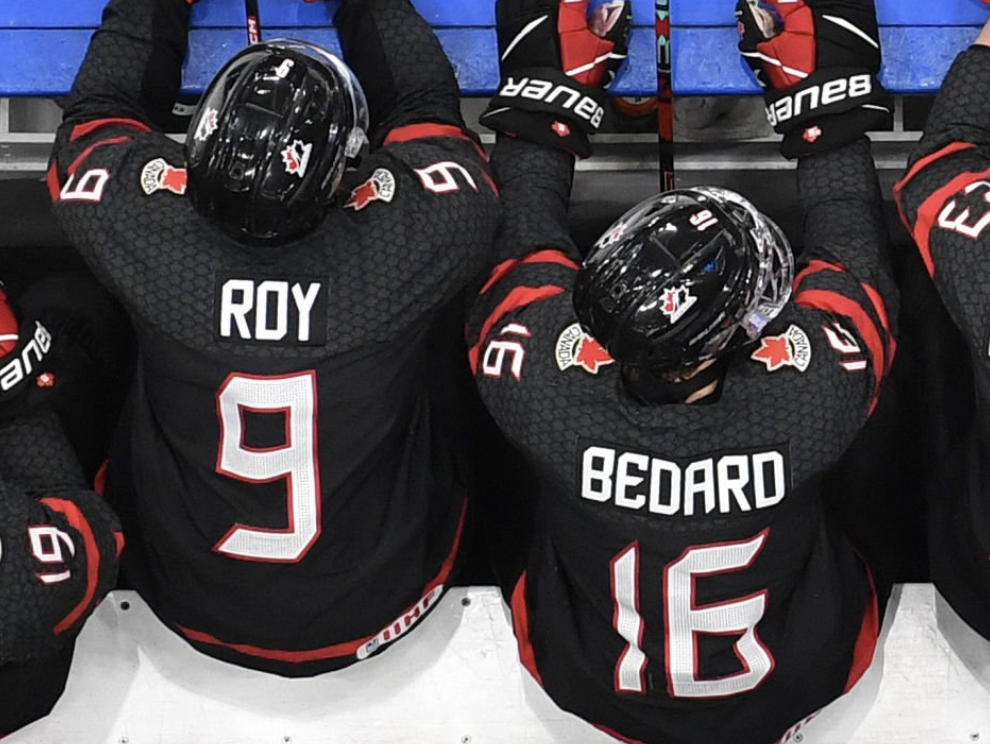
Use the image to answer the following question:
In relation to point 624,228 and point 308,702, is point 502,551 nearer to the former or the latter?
point 308,702

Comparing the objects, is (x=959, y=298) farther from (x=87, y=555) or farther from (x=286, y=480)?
(x=87, y=555)

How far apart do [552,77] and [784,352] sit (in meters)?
0.48

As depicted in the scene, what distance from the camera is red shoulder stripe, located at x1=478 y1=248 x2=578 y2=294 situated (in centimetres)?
171

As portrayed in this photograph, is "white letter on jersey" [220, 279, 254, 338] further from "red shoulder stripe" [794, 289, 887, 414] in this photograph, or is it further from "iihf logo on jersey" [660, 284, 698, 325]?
"red shoulder stripe" [794, 289, 887, 414]

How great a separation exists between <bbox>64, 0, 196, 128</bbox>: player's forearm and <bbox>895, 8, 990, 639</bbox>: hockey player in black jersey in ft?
2.76

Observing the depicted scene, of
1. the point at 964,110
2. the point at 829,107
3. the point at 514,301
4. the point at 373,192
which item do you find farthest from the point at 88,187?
the point at 964,110

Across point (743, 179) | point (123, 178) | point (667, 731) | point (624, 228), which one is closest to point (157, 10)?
point (123, 178)

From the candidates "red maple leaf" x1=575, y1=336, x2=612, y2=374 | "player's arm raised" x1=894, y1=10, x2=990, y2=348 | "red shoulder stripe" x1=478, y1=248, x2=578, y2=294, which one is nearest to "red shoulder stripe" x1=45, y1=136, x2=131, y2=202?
"red shoulder stripe" x1=478, y1=248, x2=578, y2=294

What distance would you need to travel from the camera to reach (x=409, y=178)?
1.61 metres

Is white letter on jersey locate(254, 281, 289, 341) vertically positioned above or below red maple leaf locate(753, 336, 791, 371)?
above

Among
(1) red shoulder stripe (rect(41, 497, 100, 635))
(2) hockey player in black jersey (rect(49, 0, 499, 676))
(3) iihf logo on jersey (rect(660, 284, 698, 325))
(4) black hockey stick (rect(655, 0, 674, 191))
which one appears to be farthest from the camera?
(4) black hockey stick (rect(655, 0, 674, 191))

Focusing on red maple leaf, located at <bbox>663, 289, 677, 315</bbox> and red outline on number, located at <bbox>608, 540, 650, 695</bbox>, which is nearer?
red maple leaf, located at <bbox>663, 289, 677, 315</bbox>

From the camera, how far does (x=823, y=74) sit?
178 centimetres

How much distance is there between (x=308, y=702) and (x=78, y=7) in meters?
0.89
